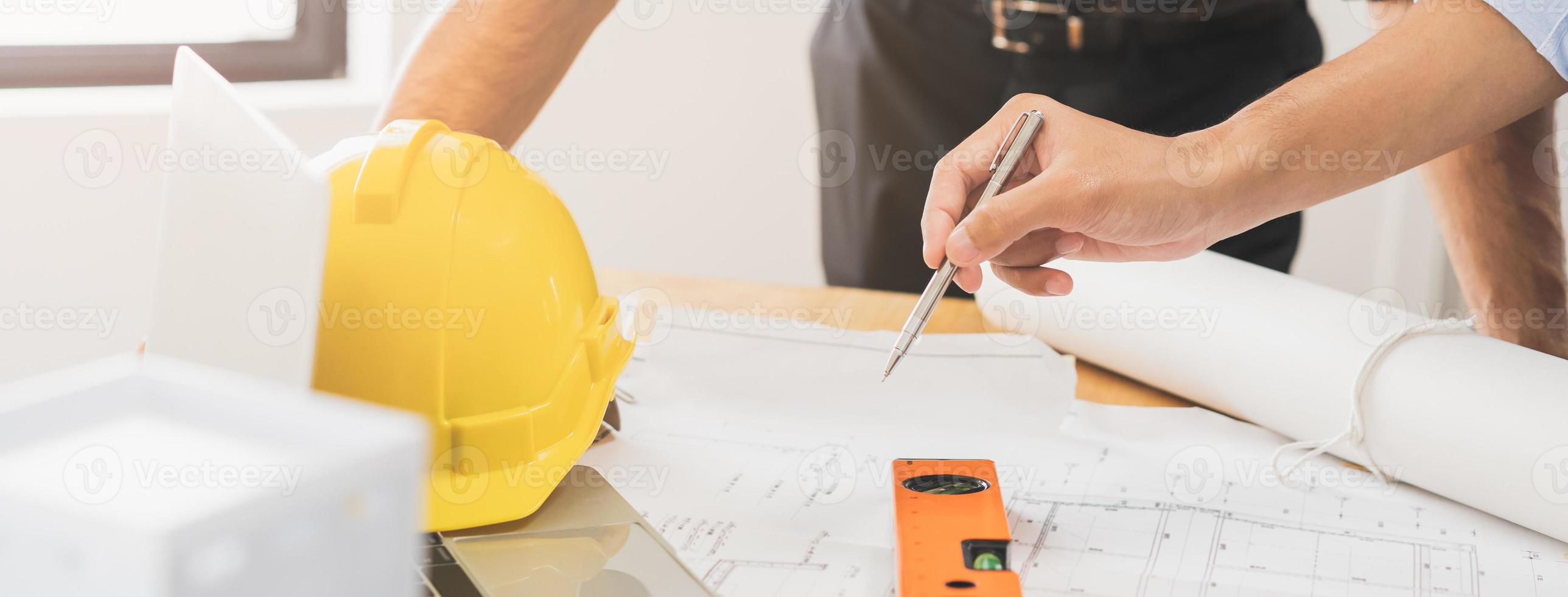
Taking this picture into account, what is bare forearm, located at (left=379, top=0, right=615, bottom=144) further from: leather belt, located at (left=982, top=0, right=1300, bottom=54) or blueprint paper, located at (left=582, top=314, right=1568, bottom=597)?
leather belt, located at (left=982, top=0, right=1300, bottom=54)

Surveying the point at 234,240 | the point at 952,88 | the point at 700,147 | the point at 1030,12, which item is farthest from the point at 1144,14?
the point at 700,147

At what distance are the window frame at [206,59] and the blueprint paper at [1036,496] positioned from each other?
1.30 meters

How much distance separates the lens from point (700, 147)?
239cm

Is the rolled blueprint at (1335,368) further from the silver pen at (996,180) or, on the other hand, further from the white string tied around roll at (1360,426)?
the silver pen at (996,180)

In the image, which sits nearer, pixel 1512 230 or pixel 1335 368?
pixel 1335 368

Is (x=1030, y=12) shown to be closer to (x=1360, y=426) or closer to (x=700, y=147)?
(x=1360, y=426)

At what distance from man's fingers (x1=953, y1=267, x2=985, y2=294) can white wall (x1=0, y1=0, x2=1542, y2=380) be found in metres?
1.42

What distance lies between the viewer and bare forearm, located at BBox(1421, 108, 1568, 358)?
1.10 metres

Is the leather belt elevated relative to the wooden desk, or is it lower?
elevated

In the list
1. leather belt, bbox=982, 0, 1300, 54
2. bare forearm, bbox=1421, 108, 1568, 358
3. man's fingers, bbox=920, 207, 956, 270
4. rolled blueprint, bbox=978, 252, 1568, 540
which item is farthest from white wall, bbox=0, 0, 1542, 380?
man's fingers, bbox=920, 207, 956, 270

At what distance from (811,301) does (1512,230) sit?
28.3 inches

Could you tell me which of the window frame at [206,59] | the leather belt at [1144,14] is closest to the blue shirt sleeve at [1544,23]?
the leather belt at [1144,14]

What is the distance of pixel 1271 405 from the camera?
0.93 metres

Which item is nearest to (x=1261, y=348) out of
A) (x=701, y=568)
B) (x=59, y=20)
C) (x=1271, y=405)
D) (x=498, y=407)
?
(x=1271, y=405)
